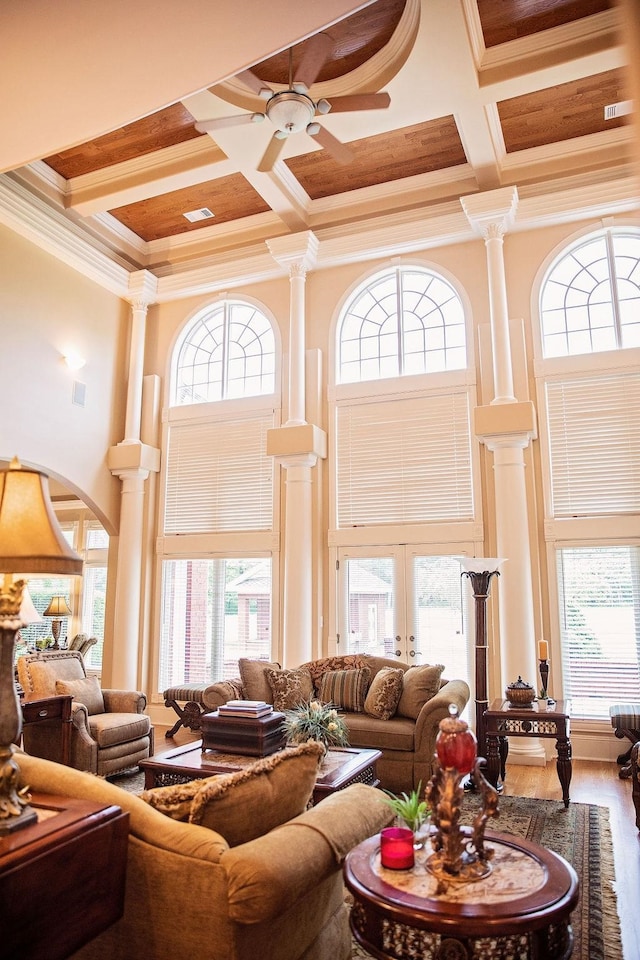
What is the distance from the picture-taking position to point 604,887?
3418 millimetres

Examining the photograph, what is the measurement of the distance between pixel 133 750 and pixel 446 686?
2.61 m

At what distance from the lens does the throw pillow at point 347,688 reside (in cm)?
573

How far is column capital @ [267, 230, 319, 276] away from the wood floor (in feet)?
18.5

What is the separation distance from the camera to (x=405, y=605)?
7055mm

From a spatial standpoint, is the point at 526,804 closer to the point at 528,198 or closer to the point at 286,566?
the point at 286,566

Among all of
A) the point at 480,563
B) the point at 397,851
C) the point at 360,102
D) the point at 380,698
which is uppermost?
the point at 360,102

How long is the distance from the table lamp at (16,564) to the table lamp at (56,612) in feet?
27.3

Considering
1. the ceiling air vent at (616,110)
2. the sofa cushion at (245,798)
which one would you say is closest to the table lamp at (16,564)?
the sofa cushion at (245,798)

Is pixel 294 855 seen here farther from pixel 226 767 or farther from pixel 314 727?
pixel 314 727

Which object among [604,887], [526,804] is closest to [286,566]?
[526,804]

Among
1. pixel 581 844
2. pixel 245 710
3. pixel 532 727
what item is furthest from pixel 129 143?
pixel 581 844

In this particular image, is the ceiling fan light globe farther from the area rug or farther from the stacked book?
the area rug

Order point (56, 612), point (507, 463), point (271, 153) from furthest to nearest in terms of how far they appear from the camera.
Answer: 1. point (56, 612)
2. point (507, 463)
3. point (271, 153)

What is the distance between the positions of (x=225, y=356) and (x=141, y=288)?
1.38 meters
